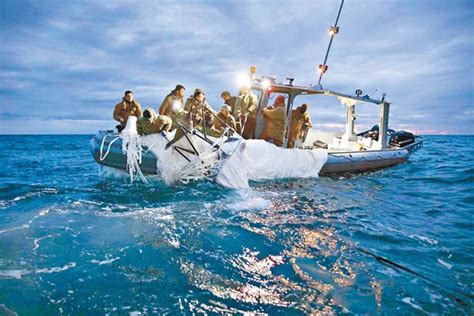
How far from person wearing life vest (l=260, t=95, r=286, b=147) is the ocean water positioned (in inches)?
108

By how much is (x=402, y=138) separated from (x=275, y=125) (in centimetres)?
822

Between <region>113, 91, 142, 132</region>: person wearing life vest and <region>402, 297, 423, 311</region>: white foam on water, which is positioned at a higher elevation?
<region>113, 91, 142, 132</region>: person wearing life vest

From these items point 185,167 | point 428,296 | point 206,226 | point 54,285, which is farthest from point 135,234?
point 428,296

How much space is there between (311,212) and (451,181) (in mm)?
5831

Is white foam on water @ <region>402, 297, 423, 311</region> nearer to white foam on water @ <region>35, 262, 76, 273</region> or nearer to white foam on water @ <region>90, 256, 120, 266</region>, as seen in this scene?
white foam on water @ <region>90, 256, 120, 266</region>

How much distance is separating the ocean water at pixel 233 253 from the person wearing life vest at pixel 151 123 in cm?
148

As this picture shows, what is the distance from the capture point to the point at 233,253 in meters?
3.73

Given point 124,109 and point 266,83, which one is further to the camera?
point 266,83

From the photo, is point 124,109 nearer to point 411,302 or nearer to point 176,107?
point 176,107

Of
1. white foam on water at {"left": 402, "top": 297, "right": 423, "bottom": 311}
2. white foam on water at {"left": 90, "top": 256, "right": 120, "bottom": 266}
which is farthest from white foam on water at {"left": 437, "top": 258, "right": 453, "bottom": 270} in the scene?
white foam on water at {"left": 90, "top": 256, "right": 120, "bottom": 266}

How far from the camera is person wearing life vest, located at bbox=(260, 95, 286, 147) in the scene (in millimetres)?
9172

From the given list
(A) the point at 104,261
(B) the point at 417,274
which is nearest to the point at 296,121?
(B) the point at 417,274

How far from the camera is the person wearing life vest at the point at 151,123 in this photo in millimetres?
6812

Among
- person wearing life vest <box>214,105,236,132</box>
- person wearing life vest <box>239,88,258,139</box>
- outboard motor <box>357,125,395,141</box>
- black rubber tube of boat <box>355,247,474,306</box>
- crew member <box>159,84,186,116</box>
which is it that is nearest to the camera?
black rubber tube of boat <box>355,247,474,306</box>
